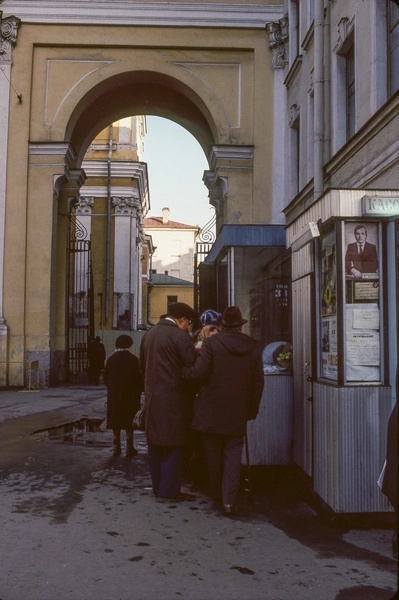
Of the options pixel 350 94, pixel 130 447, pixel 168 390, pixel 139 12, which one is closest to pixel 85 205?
pixel 139 12

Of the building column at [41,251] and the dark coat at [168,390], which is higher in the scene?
the building column at [41,251]

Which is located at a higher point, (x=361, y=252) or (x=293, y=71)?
(x=293, y=71)

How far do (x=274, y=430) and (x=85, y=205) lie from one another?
1075 inches

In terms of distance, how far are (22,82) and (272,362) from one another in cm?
1376

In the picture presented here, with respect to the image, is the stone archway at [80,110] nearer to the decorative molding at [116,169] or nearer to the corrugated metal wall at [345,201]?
the corrugated metal wall at [345,201]

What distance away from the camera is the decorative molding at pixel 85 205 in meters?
33.0

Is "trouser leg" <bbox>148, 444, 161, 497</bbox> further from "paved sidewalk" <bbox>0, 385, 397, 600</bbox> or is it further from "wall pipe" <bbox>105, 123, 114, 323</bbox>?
"wall pipe" <bbox>105, 123, 114, 323</bbox>

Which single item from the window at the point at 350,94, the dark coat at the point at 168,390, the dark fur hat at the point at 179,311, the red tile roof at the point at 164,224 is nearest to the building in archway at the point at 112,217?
the window at the point at 350,94

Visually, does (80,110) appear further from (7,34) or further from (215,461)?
(215,461)

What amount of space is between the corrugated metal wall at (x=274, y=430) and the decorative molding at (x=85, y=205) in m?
27.0

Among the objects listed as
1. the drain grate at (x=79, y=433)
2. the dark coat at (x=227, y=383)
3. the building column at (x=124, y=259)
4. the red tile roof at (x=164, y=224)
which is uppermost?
the red tile roof at (x=164, y=224)

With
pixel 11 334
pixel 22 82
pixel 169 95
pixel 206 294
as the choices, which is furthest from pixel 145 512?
pixel 169 95

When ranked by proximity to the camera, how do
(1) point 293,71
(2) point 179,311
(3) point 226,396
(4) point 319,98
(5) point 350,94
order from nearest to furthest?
1. (3) point 226,396
2. (2) point 179,311
3. (5) point 350,94
4. (4) point 319,98
5. (1) point 293,71

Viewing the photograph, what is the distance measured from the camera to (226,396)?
5973mm
